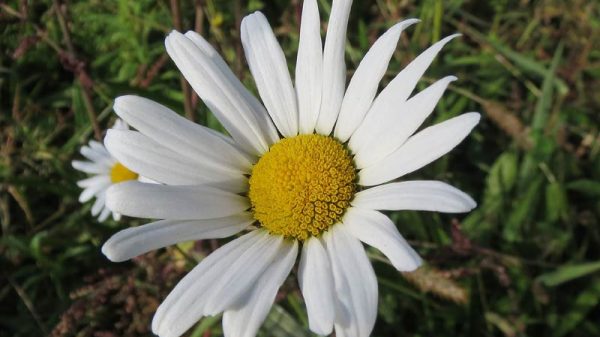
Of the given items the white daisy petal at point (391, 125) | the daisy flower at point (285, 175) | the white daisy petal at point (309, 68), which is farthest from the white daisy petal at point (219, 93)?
the white daisy petal at point (391, 125)

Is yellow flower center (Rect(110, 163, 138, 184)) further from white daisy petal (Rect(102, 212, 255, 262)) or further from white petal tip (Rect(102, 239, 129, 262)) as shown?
white petal tip (Rect(102, 239, 129, 262))

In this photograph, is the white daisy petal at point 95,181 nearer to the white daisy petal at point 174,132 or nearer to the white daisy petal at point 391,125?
the white daisy petal at point 174,132

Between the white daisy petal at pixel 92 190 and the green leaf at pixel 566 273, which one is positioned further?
the white daisy petal at pixel 92 190

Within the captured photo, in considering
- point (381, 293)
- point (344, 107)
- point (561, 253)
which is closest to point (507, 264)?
point (561, 253)

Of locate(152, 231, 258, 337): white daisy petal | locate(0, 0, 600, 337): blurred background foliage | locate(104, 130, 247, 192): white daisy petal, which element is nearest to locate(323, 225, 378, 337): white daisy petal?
locate(152, 231, 258, 337): white daisy petal

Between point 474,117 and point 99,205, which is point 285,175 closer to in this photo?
point 474,117

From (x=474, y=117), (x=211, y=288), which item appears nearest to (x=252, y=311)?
(x=211, y=288)

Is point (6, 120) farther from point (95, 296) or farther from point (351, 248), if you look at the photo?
point (351, 248)
